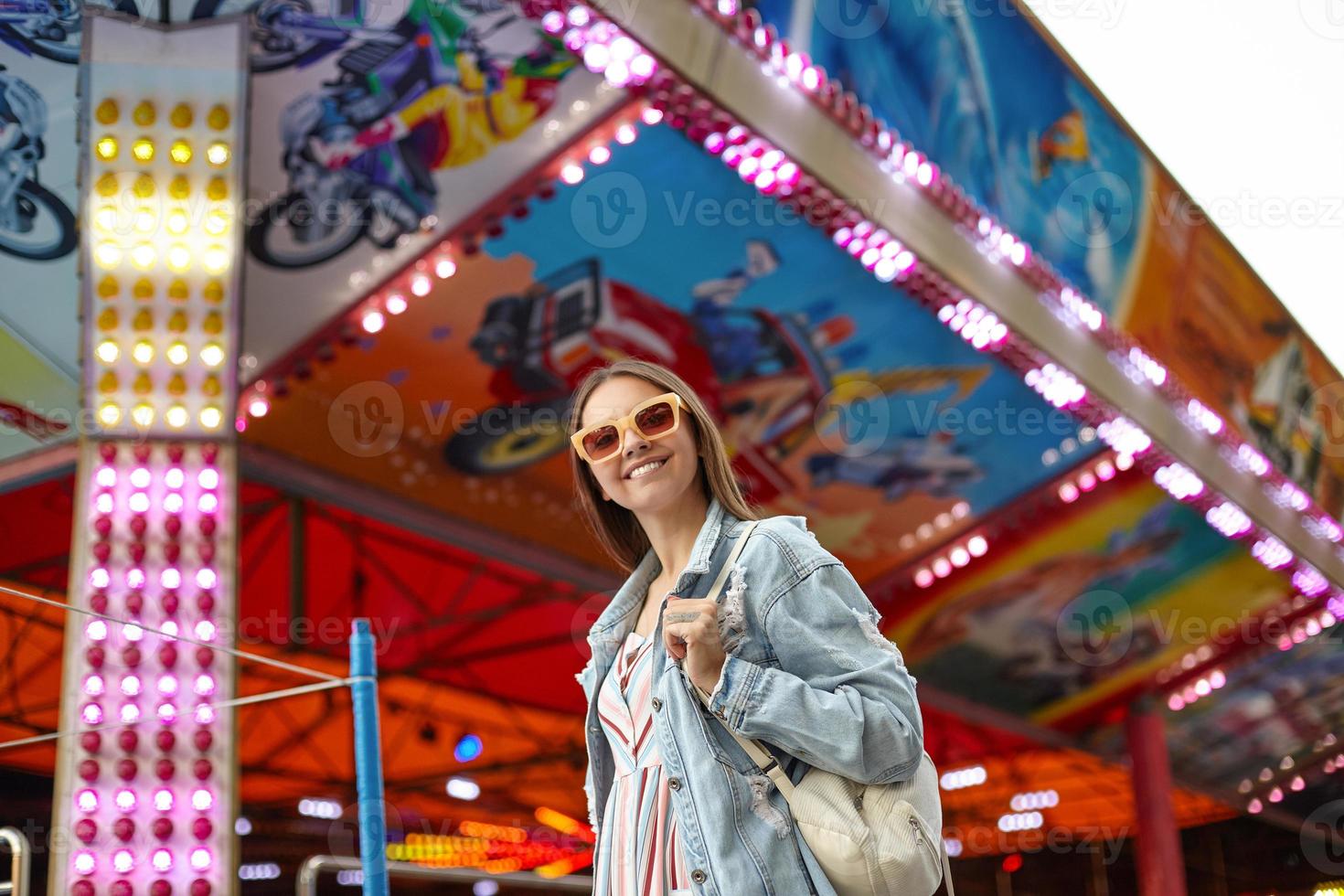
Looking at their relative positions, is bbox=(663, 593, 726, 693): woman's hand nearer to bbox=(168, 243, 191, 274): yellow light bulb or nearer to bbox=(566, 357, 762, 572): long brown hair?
bbox=(566, 357, 762, 572): long brown hair

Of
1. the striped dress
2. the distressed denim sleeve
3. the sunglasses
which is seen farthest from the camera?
the sunglasses

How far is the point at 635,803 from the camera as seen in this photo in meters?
1.75

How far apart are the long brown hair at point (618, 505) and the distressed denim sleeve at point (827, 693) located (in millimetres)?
230

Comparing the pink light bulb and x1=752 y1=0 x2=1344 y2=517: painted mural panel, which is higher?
x1=752 y1=0 x2=1344 y2=517: painted mural panel

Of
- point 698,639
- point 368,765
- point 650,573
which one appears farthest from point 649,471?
point 368,765

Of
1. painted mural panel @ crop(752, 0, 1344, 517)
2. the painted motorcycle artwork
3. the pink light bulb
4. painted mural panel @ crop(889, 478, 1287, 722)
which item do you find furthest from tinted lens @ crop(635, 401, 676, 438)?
painted mural panel @ crop(889, 478, 1287, 722)

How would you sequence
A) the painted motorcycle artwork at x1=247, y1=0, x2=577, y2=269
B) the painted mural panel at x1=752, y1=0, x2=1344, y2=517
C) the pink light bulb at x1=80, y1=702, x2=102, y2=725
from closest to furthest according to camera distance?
the pink light bulb at x1=80, y1=702, x2=102, y2=725 → the painted motorcycle artwork at x1=247, y1=0, x2=577, y2=269 → the painted mural panel at x1=752, y1=0, x2=1344, y2=517

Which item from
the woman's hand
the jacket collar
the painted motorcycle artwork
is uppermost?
the painted motorcycle artwork

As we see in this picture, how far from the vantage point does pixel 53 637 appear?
9.92 metres

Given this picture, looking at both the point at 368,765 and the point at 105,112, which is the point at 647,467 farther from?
the point at 105,112

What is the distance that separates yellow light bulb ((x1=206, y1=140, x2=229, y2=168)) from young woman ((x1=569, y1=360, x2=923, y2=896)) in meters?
3.37

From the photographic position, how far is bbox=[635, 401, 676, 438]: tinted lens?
1843mm

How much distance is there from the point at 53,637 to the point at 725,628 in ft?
31.3

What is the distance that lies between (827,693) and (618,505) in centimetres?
60
